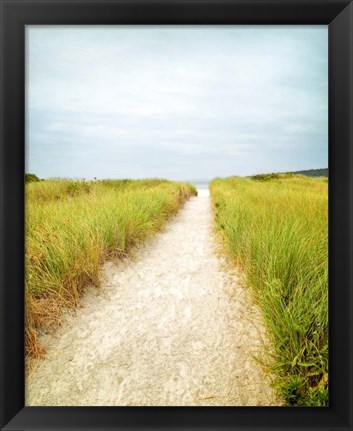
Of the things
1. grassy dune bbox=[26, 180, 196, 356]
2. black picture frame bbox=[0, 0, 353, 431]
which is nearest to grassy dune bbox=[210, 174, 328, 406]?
black picture frame bbox=[0, 0, 353, 431]

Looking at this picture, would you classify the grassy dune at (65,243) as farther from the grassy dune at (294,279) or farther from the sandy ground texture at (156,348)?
the grassy dune at (294,279)

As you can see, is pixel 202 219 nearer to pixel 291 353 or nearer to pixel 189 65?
pixel 189 65

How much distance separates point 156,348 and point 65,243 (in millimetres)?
1229

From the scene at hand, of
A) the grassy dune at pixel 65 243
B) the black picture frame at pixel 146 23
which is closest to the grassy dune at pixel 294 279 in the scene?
the black picture frame at pixel 146 23

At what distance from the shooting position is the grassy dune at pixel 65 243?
190 cm

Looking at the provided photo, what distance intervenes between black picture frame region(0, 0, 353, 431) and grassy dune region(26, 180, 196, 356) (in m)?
0.13

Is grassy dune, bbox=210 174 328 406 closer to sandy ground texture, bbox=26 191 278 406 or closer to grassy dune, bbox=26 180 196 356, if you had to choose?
sandy ground texture, bbox=26 191 278 406

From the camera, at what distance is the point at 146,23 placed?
162cm

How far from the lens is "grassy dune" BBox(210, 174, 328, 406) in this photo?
1.39 meters

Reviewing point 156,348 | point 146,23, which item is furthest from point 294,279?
point 146,23

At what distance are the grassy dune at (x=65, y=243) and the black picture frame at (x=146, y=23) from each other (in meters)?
0.13

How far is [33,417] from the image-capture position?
4.72ft

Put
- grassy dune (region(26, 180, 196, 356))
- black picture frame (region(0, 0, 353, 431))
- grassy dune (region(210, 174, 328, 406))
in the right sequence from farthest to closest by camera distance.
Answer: grassy dune (region(26, 180, 196, 356)) < black picture frame (region(0, 0, 353, 431)) < grassy dune (region(210, 174, 328, 406))
